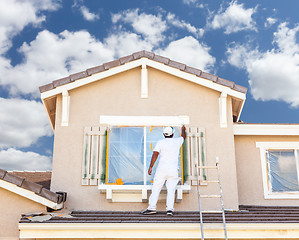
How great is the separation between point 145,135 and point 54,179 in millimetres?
2353

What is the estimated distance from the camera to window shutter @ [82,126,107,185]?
27.0ft

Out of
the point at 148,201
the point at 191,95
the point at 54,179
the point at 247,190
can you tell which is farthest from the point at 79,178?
the point at 247,190

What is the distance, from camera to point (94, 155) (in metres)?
8.38

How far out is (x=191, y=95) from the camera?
8.95 meters

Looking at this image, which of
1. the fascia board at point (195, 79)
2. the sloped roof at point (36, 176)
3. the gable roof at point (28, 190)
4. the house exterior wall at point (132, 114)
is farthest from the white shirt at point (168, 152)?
the sloped roof at point (36, 176)

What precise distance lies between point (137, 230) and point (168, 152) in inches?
70.9

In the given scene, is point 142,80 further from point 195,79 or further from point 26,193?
point 26,193

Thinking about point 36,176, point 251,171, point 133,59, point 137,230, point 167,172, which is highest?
point 133,59

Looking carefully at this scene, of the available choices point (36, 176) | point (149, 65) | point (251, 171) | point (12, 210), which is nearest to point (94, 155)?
point (12, 210)

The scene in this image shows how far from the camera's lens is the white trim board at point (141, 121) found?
8.59 metres

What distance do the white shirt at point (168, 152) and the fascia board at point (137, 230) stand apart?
142cm

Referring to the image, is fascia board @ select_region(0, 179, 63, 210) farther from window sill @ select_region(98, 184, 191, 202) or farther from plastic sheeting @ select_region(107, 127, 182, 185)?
plastic sheeting @ select_region(107, 127, 182, 185)

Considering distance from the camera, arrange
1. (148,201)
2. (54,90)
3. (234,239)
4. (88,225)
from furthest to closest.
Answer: (54,90)
(148,201)
(234,239)
(88,225)

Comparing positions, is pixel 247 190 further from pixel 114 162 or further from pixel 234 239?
pixel 114 162
